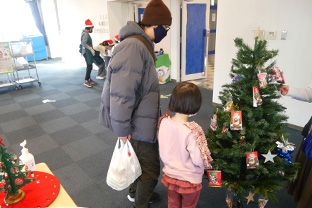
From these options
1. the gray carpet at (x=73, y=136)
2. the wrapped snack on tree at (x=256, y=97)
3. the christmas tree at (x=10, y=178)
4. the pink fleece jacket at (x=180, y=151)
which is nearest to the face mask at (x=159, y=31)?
the pink fleece jacket at (x=180, y=151)

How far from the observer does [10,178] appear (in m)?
0.99

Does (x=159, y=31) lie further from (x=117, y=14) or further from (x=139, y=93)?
(x=117, y=14)

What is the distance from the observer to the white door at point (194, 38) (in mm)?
5227

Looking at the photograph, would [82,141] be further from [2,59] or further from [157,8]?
[2,59]

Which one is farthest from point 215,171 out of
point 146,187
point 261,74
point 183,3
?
point 183,3

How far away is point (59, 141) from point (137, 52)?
7.30ft

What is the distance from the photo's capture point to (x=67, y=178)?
91.9 inches

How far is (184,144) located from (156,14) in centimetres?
84

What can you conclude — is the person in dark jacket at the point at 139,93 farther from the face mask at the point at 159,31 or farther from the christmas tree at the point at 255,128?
the christmas tree at the point at 255,128

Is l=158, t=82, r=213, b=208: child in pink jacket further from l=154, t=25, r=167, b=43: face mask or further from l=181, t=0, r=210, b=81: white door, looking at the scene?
l=181, t=0, r=210, b=81: white door

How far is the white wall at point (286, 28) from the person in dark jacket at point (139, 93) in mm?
2172

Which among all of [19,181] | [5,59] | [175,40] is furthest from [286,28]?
[5,59]

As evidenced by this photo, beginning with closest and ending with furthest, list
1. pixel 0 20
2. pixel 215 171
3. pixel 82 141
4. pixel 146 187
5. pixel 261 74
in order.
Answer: pixel 261 74, pixel 215 171, pixel 146 187, pixel 82 141, pixel 0 20

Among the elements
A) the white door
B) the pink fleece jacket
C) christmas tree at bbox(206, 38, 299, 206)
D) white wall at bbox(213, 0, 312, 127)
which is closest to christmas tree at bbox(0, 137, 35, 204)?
the pink fleece jacket
